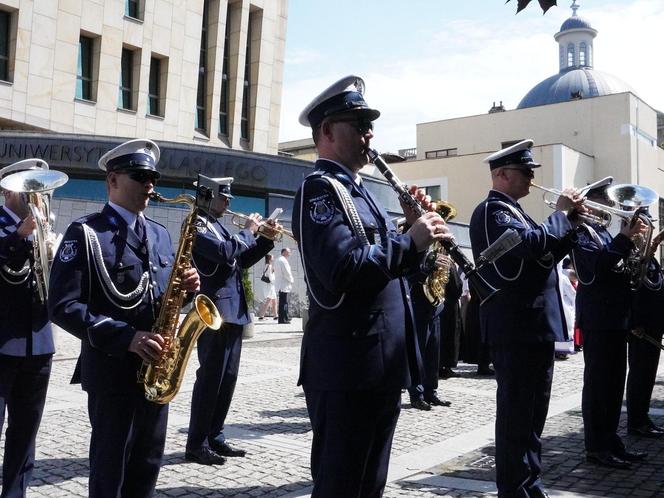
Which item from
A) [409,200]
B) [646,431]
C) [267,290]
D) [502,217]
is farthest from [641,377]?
[267,290]

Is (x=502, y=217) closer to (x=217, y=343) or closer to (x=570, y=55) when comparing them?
(x=217, y=343)

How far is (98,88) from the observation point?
26781 millimetres

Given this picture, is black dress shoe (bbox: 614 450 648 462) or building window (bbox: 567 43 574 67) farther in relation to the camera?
building window (bbox: 567 43 574 67)

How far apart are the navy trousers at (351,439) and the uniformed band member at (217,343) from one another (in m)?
2.86

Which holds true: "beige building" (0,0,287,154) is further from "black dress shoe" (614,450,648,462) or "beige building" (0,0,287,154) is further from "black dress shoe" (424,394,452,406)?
"black dress shoe" (614,450,648,462)

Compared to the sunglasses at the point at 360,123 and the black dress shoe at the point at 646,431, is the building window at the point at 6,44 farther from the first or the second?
the sunglasses at the point at 360,123

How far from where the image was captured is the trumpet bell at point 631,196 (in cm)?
634

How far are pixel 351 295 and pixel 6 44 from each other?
81.9ft

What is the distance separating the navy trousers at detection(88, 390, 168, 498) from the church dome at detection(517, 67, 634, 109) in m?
52.8

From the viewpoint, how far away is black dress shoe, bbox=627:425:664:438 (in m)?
6.94

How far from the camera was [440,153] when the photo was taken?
47.5 metres

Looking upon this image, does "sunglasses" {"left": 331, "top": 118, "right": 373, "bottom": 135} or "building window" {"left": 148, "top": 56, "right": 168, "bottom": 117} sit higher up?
"building window" {"left": 148, "top": 56, "right": 168, "bottom": 117}

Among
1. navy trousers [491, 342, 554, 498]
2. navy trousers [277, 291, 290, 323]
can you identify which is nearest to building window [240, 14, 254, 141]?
navy trousers [277, 291, 290, 323]

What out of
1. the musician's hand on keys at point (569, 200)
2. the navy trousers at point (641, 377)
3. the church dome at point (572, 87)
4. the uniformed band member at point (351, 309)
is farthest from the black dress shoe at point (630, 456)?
the church dome at point (572, 87)
